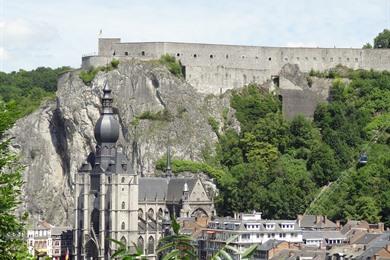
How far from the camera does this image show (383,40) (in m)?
102

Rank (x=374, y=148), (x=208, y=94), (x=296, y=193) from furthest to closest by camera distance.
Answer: (x=208, y=94)
(x=374, y=148)
(x=296, y=193)

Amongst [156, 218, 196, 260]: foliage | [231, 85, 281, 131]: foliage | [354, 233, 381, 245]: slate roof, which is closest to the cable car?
[231, 85, 281, 131]: foliage

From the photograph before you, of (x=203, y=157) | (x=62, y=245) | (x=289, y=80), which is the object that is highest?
(x=289, y=80)

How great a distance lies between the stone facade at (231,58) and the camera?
88938 millimetres

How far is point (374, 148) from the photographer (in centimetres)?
8331

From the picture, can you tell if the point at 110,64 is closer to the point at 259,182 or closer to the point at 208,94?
the point at 208,94

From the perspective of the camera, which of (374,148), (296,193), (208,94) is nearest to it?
(296,193)

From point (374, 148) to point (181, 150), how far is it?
13.3 m

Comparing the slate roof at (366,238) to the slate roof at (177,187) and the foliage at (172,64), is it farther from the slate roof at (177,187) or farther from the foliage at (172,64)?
the foliage at (172,64)

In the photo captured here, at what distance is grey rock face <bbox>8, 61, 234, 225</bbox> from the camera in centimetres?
8588

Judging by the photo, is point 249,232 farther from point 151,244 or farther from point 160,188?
point 160,188

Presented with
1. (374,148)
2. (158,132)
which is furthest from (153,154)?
(374,148)

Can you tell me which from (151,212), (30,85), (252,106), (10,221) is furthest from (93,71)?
(10,221)

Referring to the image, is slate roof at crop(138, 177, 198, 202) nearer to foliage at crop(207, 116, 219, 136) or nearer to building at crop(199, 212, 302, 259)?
foliage at crop(207, 116, 219, 136)
